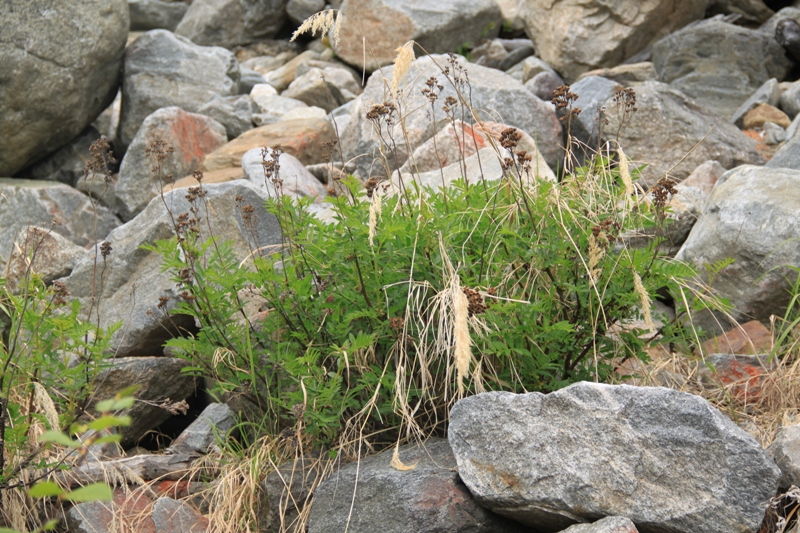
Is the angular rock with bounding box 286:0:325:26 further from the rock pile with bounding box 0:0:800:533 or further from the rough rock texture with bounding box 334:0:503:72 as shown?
the rough rock texture with bounding box 334:0:503:72

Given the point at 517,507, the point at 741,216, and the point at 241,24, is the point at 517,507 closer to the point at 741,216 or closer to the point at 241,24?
the point at 741,216

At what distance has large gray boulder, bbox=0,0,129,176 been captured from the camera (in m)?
7.75

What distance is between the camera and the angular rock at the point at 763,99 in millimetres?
8711

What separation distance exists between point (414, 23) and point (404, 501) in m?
10.1

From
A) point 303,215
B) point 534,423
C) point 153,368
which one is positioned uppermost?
point 303,215

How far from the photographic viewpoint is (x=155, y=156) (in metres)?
8.19

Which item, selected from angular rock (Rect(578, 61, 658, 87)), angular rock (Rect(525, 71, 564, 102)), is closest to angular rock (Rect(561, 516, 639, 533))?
angular rock (Rect(525, 71, 564, 102))

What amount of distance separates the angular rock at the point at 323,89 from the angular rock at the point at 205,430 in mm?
7255

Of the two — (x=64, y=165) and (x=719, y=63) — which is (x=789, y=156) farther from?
(x=64, y=165)

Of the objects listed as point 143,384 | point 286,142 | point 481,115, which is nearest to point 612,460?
point 143,384

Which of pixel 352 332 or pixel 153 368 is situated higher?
pixel 352 332

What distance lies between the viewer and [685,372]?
4.03 metres

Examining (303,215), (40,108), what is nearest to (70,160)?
(40,108)

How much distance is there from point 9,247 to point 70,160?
1.94 meters
